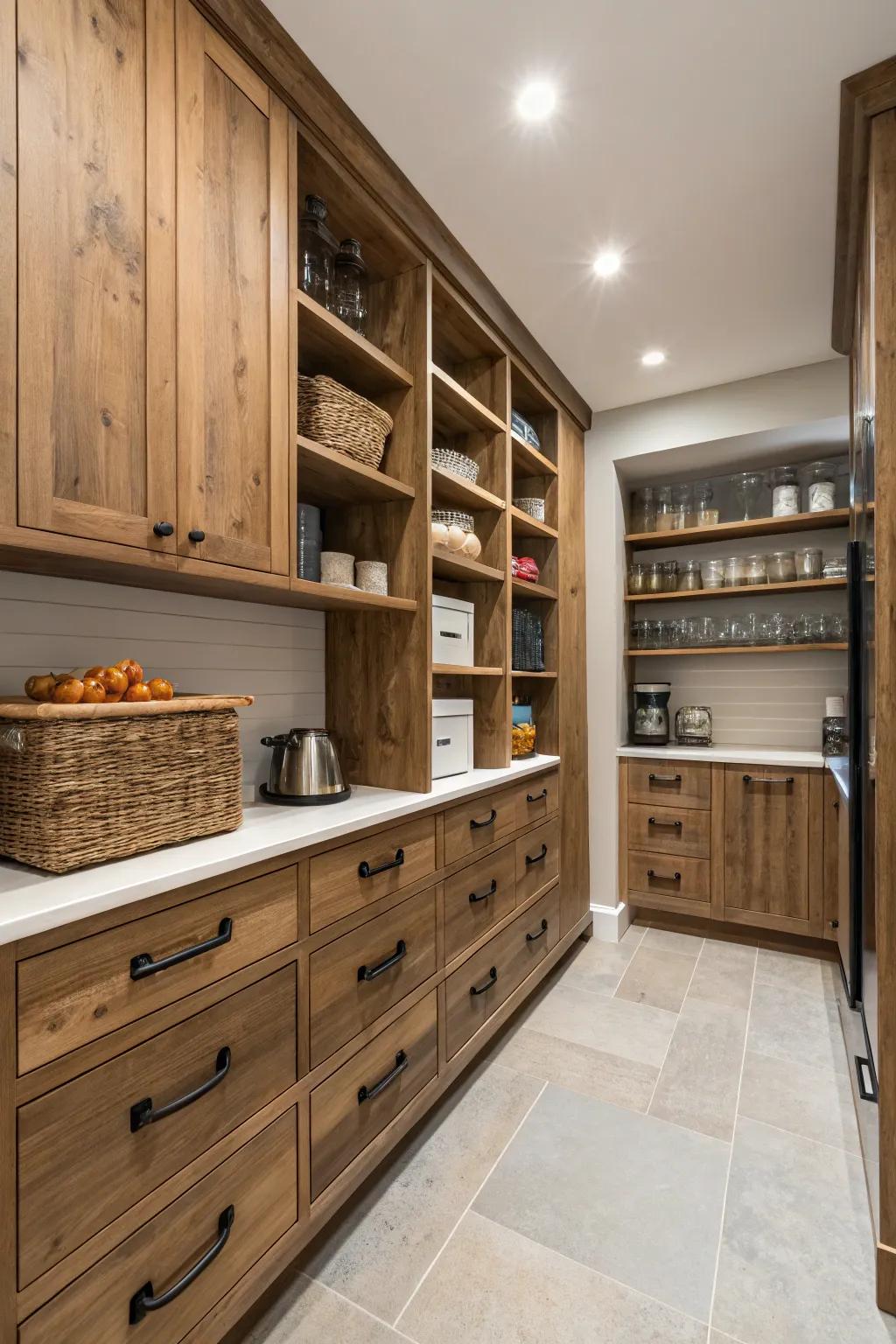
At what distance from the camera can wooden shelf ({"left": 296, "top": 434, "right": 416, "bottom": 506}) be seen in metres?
1.63

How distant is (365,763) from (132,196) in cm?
147

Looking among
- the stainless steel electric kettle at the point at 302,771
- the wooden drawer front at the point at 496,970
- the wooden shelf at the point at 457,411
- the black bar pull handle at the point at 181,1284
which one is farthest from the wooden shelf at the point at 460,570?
the black bar pull handle at the point at 181,1284

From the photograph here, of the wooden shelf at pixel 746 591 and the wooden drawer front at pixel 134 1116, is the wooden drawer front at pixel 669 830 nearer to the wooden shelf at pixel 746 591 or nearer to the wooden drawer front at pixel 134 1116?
the wooden shelf at pixel 746 591

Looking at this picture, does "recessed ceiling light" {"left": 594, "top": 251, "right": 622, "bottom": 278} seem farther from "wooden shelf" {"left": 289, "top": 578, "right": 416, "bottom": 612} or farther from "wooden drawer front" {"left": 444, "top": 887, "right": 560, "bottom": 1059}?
"wooden drawer front" {"left": 444, "top": 887, "right": 560, "bottom": 1059}

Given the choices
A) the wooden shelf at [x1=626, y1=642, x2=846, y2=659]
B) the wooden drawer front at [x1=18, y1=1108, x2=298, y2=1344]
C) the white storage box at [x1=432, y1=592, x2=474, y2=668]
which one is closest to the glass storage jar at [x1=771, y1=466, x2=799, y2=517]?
the wooden shelf at [x1=626, y1=642, x2=846, y2=659]

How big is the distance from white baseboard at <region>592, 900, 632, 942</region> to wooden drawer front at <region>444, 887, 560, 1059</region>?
57 centimetres

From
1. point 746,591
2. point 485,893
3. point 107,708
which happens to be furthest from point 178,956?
point 746,591

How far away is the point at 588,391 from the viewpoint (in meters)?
3.15

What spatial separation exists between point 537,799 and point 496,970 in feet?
2.17

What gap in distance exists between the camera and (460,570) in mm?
2312

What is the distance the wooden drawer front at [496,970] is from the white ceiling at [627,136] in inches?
89.7

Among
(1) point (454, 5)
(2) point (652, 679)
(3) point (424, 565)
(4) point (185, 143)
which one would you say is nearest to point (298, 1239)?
(3) point (424, 565)

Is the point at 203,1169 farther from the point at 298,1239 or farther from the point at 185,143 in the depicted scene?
the point at 185,143

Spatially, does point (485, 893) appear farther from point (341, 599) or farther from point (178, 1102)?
point (178, 1102)
